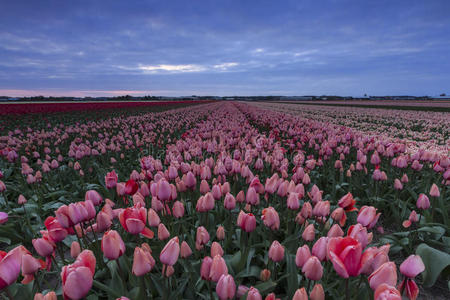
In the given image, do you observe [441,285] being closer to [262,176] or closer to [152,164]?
[262,176]

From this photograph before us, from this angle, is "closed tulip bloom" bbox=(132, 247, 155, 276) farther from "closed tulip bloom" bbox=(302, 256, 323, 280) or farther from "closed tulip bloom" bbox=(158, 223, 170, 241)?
"closed tulip bloom" bbox=(302, 256, 323, 280)

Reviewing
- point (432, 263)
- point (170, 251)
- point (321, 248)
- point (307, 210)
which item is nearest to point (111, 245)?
point (170, 251)

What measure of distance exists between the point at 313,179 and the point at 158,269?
350cm

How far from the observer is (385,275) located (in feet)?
4.07

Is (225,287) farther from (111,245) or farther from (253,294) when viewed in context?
(111,245)

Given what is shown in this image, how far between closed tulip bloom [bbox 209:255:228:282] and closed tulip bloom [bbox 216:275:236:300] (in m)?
0.10

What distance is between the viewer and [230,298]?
1.40 m

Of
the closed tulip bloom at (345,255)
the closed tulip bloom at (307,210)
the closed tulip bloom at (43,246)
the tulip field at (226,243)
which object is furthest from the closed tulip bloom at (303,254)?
the closed tulip bloom at (43,246)

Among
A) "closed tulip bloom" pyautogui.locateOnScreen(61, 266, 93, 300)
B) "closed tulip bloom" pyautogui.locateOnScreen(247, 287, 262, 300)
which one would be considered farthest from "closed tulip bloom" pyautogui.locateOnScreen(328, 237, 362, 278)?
"closed tulip bloom" pyautogui.locateOnScreen(61, 266, 93, 300)

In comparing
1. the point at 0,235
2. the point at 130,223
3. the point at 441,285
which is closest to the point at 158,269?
the point at 130,223

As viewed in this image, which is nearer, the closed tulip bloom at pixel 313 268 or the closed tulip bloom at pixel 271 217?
the closed tulip bloom at pixel 313 268

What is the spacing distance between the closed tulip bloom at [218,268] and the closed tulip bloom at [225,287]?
99 mm

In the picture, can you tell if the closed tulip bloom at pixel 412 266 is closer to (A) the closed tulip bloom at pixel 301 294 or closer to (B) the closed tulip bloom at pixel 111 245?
(A) the closed tulip bloom at pixel 301 294

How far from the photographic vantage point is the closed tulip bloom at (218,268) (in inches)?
57.6
